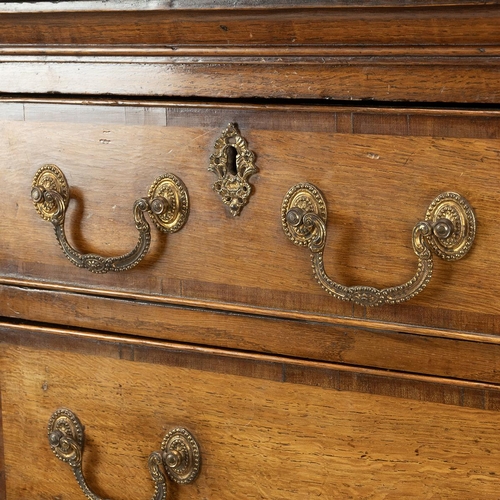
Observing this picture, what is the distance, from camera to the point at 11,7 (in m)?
0.84

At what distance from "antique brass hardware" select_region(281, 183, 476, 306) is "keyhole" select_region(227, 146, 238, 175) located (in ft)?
0.18

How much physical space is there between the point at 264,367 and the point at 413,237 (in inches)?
7.8

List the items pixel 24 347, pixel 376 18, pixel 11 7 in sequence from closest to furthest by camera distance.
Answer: pixel 376 18 < pixel 11 7 < pixel 24 347

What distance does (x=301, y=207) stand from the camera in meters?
0.82

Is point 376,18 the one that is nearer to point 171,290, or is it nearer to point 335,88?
point 335,88

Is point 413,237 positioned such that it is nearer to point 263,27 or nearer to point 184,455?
point 263,27

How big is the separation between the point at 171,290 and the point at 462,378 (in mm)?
279

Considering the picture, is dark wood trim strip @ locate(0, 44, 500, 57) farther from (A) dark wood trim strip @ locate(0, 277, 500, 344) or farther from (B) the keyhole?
(A) dark wood trim strip @ locate(0, 277, 500, 344)

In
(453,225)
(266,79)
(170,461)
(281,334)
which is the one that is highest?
(266,79)

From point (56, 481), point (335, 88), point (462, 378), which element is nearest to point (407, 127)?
point (335, 88)

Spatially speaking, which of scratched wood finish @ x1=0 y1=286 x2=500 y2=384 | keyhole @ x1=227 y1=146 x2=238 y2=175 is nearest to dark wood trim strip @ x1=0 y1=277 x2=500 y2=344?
scratched wood finish @ x1=0 y1=286 x2=500 y2=384

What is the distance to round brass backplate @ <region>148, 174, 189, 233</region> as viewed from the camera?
863mm

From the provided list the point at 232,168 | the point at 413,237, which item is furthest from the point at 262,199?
the point at 413,237

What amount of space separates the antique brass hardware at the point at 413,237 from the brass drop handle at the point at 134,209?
106mm
